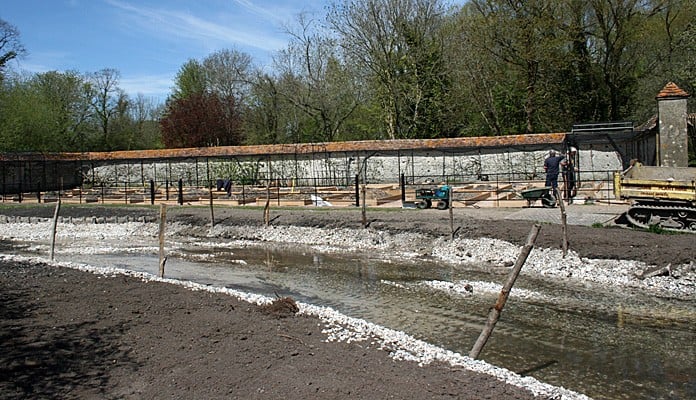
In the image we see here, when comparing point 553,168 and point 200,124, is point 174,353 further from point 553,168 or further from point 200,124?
point 200,124

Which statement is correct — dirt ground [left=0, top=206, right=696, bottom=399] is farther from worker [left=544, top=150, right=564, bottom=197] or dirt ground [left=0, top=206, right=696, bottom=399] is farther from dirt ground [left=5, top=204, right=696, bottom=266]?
worker [left=544, top=150, right=564, bottom=197]

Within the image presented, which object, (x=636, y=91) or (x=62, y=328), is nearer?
(x=62, y=328)

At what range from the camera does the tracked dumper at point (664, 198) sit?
51.2 feet

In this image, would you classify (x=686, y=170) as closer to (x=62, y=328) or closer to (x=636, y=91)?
(x=62, y=328)

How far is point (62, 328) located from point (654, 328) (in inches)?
354

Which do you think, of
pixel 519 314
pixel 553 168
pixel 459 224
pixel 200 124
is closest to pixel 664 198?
pixel 459 224

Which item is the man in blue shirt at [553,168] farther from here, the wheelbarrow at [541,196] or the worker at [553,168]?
the wheelbarrow at [541,196]

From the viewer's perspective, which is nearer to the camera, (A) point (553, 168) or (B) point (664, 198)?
(B) point (664, 198)

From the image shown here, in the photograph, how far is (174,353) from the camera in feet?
24.1

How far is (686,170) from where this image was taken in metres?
16.2

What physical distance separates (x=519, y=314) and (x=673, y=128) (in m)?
14.5

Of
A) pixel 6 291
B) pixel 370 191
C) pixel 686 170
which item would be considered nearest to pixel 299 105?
pixel 370 191

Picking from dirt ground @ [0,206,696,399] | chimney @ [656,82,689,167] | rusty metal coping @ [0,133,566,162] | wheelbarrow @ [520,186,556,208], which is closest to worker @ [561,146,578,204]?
wheelbarrow @ [520,186,556,208]

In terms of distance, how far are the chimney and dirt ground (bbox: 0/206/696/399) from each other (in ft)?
57.4
